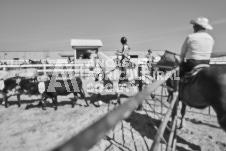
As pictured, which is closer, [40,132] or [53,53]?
[40,132]

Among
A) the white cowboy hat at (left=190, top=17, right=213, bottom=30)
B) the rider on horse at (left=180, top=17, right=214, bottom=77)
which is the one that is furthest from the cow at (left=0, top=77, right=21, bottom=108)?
the white cowboy hat at (left=190, top=17, right=213, bottom=30)

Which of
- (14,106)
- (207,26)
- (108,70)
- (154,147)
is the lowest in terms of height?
(14,106)

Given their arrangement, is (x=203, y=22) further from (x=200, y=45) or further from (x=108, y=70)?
(x=108, y=70)

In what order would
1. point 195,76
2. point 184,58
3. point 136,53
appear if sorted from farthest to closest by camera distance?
point 136,53, point 184,58, point 195,76

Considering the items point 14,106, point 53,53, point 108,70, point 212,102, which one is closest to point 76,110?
point 108,70

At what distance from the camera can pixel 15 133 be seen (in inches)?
193

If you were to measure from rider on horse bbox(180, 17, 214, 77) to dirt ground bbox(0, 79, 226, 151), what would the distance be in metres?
1.32

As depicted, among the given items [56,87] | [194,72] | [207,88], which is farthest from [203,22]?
[56,87]

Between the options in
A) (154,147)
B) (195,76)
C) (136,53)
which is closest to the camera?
(154,147)

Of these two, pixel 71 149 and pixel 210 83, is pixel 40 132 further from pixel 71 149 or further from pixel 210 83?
pixel 71 149

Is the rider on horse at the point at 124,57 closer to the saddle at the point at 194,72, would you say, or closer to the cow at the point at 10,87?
the saddle at the point at 194,72

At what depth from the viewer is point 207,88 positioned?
3258 mm

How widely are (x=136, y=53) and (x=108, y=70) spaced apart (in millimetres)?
43698

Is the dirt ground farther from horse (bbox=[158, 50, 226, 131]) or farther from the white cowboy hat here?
the white cowboy hat
